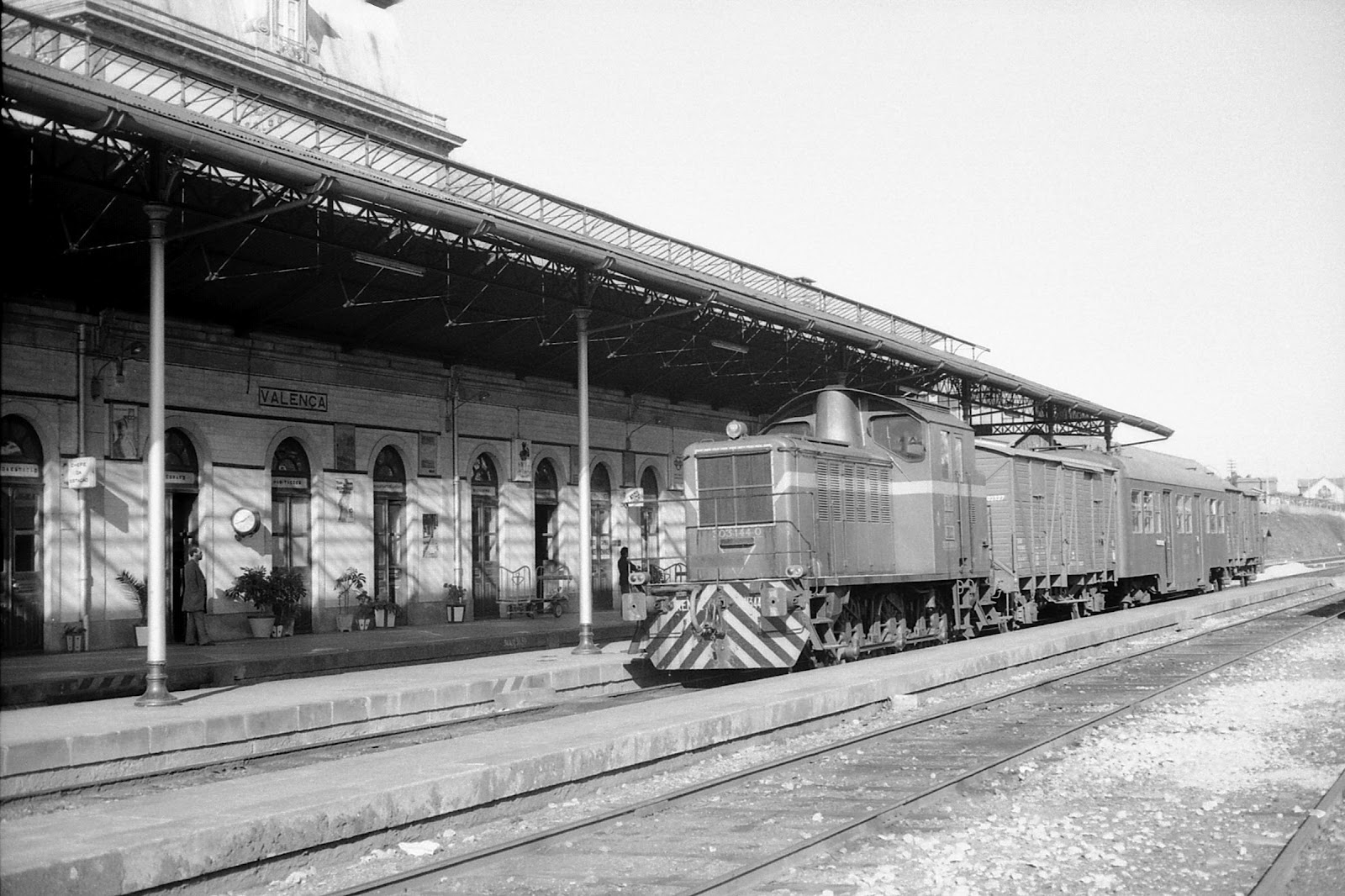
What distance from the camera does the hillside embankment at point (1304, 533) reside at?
85.7m

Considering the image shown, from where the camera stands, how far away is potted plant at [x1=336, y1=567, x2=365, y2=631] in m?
23.9

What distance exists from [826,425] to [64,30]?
10741mm

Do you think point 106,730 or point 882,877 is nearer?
point 882,877

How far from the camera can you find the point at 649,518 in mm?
34156

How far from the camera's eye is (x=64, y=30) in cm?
1287

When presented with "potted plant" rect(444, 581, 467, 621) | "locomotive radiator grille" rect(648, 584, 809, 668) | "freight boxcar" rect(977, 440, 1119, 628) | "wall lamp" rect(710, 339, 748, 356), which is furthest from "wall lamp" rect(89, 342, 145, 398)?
"freight boxcar" rect(977, 440, 1119, 628)

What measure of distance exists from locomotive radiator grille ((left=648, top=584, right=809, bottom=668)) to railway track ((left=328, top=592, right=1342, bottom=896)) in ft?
8.36

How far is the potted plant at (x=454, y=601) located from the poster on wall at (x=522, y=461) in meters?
3.19

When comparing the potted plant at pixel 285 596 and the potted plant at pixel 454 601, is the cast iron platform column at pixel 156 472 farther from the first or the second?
the potted plant at pixel 454 601

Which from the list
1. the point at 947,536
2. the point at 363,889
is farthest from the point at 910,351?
the point at 363,889

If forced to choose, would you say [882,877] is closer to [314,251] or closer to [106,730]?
[106,730]

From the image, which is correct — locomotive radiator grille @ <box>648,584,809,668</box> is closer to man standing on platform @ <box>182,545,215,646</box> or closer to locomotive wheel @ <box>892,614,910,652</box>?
→ locomotive wheel @ <box>892,614,910,652</box>

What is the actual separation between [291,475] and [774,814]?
655 inches

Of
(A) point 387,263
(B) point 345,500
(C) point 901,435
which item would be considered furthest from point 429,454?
(C) point 901,435
